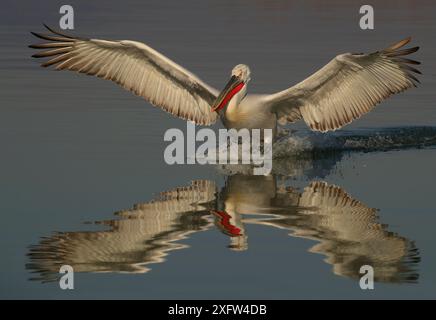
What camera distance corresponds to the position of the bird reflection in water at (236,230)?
346 inches

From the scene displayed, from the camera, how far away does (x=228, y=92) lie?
12.6 meters

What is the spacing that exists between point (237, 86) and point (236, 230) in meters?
3.41

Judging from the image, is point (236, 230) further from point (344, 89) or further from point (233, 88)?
point (344, 89)

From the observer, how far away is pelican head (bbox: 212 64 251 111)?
1261 centimetres

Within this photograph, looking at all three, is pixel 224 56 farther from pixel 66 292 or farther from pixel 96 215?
pixel 66 292

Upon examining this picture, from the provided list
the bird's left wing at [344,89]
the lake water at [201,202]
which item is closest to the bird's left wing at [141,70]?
the lake water at [201,202]

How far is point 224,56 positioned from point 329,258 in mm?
10389

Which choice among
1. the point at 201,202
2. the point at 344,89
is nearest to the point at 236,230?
the point at 201,202

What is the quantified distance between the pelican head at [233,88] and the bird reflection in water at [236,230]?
1308 mm

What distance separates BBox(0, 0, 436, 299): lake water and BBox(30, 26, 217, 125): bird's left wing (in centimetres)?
45

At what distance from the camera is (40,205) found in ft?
34.0

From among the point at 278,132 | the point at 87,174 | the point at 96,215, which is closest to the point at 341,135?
the point at 278,132

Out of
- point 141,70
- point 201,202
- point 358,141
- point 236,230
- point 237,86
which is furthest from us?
point 358,141

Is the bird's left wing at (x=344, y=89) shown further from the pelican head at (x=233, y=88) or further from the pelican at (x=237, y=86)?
the pelican head at (x=233, y=88)
